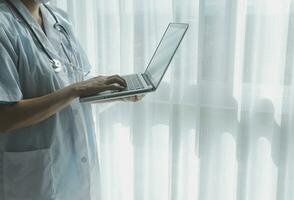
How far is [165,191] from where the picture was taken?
157 cm

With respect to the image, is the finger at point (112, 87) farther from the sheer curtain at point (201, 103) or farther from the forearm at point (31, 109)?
the sheer curtain at point (201, 103)

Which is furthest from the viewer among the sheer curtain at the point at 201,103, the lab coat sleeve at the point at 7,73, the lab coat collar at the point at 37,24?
the sheer curtain at the point at 201,103

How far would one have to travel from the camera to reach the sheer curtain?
4.22 feet

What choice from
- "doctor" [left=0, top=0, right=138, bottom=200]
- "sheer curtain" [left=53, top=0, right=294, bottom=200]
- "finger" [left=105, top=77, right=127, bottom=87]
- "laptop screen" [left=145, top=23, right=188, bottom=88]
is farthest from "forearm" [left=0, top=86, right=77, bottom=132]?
"sheer curtain" [left=53, top=0, right=294, bottom=200]

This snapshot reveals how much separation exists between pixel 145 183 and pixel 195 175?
25 centimetres

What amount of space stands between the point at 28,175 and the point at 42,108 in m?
0.25

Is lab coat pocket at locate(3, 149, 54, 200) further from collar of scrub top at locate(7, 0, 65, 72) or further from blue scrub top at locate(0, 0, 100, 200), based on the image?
collar of scrub top at locate(7, 0, 65, 72)

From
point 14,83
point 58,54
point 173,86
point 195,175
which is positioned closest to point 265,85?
point 173,86

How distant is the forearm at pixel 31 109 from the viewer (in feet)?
3.11

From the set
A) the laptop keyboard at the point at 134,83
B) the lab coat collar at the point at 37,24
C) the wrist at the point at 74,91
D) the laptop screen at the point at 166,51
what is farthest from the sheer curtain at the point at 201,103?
the wrist at the point at 74,91

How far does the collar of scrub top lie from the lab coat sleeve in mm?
115

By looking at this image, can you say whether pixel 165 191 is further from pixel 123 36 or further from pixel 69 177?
pixel 123 36

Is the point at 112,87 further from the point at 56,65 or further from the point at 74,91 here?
the point at 56,65

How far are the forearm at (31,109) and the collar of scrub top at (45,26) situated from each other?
169mm
